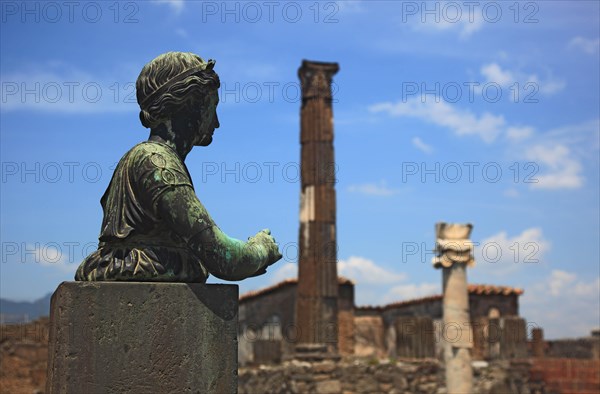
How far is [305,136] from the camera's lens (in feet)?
63.7

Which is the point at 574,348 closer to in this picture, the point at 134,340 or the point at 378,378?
the point at 378,378

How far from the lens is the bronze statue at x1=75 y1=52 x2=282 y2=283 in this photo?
8.37ft

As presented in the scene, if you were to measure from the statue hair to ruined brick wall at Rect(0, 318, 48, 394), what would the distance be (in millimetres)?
15325

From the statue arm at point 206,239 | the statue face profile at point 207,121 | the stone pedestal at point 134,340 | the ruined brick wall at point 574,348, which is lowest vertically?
the ruined brick wall at point 574,348

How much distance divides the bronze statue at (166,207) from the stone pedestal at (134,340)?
3.3 inches

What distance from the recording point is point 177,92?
2.73 m

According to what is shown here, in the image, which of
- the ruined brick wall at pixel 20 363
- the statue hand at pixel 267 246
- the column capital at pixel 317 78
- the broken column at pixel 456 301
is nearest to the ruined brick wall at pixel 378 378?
the broken column at pixel 456 301

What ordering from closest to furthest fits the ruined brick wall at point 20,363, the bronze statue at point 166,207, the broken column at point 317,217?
the bronze statue at point 166,207 → the ruined brick wall at point 20,363 → the broken column at point 317,217

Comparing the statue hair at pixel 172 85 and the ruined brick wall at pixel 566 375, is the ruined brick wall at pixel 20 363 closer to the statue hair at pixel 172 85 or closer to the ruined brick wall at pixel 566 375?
the ruined brick wall at pixel 566 375

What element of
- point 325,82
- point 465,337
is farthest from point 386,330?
point 465,337

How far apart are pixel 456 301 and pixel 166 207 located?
37.2ft

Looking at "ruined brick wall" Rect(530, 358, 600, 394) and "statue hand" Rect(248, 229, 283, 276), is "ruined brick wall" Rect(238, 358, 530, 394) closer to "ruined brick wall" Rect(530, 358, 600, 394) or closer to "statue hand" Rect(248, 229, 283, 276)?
"ruined brick wall" Rect(530, 358, 600, 394)

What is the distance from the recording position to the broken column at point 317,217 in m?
18.5

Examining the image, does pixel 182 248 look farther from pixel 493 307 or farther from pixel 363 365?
pixel 493 307
